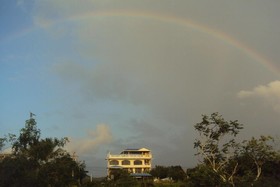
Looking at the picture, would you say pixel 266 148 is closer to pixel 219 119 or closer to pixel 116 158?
pixel 219 119

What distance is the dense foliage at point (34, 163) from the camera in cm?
2712

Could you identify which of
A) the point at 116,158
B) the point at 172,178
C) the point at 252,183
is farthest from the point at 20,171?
the point at 116,158

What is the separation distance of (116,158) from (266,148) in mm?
85441

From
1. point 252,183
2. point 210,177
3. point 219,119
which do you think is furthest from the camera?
point 219,119

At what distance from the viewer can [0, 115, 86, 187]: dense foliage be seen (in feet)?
89.0

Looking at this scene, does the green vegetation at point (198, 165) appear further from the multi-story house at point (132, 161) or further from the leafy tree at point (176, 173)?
the multi-story house at point (132, 161)

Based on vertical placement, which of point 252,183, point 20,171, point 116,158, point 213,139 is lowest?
point 252,183

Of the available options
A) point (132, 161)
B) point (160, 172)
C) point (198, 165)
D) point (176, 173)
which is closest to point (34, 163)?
point (198, 165)

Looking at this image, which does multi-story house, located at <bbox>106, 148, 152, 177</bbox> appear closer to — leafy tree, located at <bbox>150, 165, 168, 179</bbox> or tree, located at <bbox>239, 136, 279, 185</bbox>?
leafy tree, located at <bbox>150, 165, 168, 179</bbox>

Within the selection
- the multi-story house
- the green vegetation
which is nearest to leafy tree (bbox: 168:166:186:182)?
the multi-story house

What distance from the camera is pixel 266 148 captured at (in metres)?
29.0

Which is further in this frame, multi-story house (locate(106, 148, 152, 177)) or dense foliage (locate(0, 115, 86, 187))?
multi-story house (locate(106, 148, 152, 177))

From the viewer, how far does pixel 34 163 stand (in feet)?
96.4

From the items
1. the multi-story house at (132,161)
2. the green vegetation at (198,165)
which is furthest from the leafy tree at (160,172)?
the green vegetation at (198,165)
